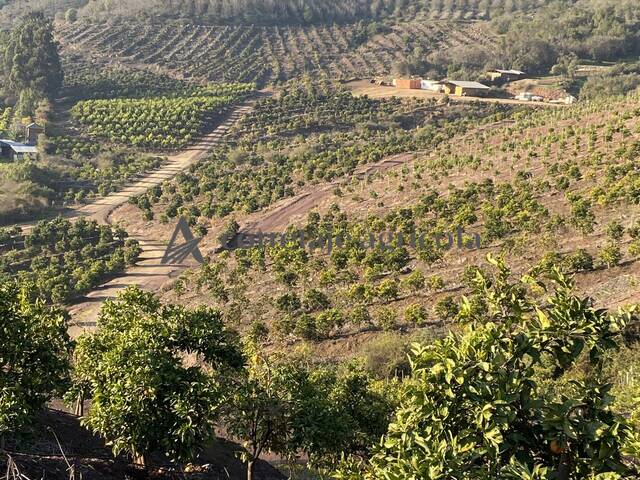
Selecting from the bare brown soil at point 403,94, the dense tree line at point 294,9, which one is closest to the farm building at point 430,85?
the bare brown soil at point 403,94

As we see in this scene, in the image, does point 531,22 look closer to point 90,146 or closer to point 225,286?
point 90,146

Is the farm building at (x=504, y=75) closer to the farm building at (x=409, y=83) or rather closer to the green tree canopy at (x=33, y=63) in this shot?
the farm building at (x=409, y=83)

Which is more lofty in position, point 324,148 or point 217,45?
point 217,45

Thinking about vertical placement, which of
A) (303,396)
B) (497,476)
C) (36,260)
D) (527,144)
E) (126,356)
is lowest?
(36,260)

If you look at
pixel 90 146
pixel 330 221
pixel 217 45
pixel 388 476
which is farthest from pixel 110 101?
pixel 388 476

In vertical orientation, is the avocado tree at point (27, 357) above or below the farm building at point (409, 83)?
above

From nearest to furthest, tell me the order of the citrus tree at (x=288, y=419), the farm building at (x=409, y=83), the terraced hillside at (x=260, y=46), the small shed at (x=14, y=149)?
the citrus tree at (x=288, y=419), the small shed at (x=14, y=149), the farm building at (x=409, y=83), the terraced hillside at (x=260, y=46)

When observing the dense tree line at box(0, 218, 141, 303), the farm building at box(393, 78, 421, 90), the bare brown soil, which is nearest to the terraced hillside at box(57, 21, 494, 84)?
the bare brown soil
